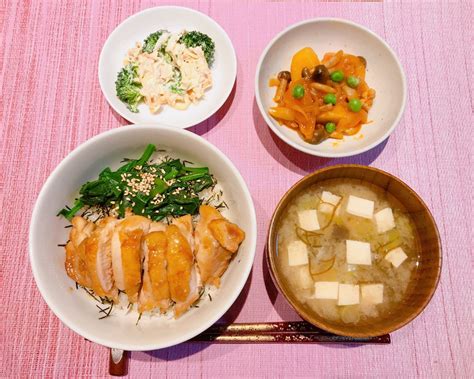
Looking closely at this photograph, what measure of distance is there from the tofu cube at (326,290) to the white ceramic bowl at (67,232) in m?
0.38

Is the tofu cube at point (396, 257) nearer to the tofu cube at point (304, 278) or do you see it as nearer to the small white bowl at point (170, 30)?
the tofu cube at point (304, 278)

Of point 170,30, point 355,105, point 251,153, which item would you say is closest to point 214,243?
point 251,153

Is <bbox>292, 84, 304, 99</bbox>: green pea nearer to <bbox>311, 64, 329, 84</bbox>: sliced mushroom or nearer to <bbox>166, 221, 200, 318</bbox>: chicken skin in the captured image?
<bbox>311, 64, 329, 84</bbox>: sliced mushroom

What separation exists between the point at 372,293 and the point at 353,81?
106 cm

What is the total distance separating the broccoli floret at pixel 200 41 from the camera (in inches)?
87.7

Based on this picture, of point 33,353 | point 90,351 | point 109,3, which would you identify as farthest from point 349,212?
point 109,3

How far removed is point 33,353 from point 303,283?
1289 mm

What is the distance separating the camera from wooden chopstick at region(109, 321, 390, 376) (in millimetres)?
1879

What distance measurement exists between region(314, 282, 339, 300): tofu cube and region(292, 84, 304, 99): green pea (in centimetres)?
91

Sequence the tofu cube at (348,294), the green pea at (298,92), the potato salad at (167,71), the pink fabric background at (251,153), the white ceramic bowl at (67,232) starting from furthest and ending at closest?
the potato salad at (167,71)
the green pea at (298,92)
the pink fabric background at (251,153)
the tofu cube at (348,294)
the white ceramic bowl at (67,232)

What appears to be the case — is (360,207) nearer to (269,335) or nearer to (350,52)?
(269,335)

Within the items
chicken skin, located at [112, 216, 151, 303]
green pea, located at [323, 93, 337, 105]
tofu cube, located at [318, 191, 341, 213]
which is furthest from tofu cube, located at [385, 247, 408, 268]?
chicken skin, located at [112, 216, 151, 303]

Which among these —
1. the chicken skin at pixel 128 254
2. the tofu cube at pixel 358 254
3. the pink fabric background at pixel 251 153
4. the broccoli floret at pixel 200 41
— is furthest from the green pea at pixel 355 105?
the chicken skin at pixel 128 254

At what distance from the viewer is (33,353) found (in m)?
1.92
